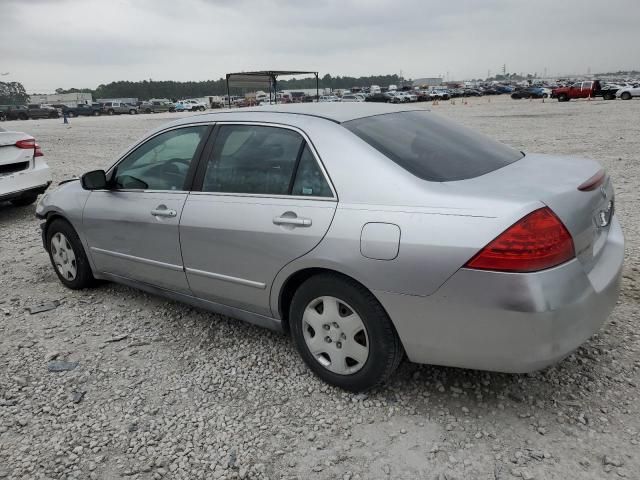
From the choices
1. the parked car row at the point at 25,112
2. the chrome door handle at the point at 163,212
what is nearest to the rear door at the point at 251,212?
the chrome door handle at the point at 163,212

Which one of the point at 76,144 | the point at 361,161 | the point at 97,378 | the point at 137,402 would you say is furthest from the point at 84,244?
the point at 76,144

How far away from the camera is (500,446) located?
7.83 feet

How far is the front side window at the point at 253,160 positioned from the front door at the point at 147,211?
212 millimetres

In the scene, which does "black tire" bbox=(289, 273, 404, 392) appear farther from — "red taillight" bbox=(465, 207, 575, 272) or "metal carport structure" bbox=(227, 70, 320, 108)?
"metal carport structure" bbox=(227, 70, 320, 108)

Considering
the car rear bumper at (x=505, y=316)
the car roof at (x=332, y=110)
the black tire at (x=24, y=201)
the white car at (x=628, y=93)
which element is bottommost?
the white car at (x=628, y=93)

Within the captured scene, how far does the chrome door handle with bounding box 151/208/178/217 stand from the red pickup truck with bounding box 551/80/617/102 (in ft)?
149

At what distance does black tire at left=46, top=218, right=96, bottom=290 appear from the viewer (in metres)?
4.33

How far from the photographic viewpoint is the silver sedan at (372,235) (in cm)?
223

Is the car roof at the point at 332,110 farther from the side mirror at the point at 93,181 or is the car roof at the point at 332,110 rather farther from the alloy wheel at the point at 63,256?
the alloy wheel at the point at 63,256

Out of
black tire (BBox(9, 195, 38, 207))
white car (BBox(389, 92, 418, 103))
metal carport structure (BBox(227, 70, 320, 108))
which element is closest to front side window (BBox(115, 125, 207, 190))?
black tire (BBox(9, 195, 38, 207))

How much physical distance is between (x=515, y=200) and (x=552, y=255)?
287 mm

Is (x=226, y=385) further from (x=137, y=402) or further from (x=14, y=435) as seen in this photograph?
(x=14, y=435)

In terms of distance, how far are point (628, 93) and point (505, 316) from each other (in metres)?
44.4

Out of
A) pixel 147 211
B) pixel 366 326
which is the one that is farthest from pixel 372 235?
pixel 147 211
